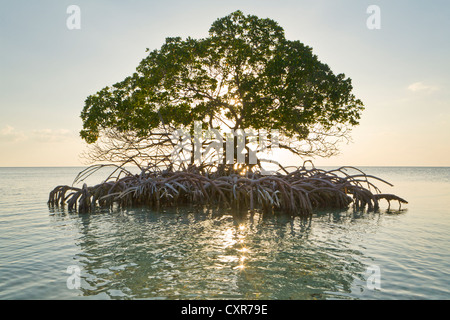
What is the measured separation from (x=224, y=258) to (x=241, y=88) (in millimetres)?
8540

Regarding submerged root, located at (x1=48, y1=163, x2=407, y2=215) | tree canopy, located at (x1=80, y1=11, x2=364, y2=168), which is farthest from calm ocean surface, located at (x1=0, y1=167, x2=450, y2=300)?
tree canopy, located at (x1=80, y1=11, x2=364, y2=168)

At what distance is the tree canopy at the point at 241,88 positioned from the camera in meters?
12.0

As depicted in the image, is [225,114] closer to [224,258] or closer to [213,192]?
[213,192]

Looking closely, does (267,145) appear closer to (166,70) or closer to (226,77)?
(226,77)

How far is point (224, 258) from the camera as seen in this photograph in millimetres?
5008

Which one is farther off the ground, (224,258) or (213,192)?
(213,192)

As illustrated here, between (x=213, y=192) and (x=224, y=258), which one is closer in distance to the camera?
(x=224, y=258)

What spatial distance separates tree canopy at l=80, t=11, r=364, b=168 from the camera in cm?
1198

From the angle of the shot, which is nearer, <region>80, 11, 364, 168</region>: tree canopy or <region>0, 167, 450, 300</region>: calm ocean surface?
<region>0, 167, 450, 300</region>: calm ocean surface

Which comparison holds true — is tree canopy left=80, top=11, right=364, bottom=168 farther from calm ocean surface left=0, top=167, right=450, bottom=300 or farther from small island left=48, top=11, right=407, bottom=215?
calm ocean surface left=0, top=167, right=450, bottom=300

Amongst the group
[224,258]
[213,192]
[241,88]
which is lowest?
[224,258]

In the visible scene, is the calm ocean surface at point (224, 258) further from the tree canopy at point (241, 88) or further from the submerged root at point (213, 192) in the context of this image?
the tree canopy at point (241, 88)

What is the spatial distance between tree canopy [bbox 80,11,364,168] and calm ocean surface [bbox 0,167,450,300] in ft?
16.9

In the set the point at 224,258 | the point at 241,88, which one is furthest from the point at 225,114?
the point at 224,258
